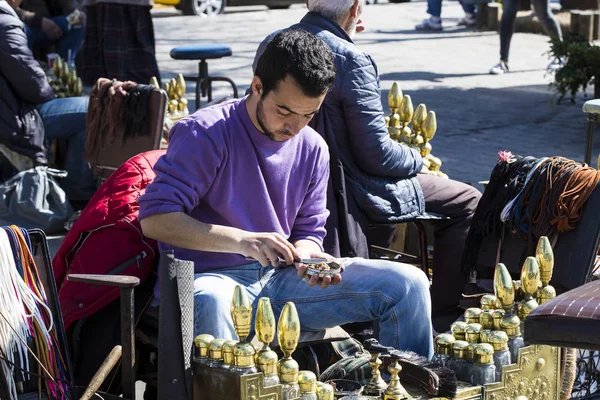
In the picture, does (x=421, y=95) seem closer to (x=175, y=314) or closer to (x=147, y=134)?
(x=147, y=134)

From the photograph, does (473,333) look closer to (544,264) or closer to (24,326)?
(544,264)

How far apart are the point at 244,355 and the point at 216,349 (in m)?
0.11

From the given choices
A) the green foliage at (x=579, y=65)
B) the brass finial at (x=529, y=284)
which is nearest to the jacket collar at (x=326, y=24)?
the brass finial at (x=529, y=284)

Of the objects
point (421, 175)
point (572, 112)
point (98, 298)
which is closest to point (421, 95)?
point (572, 112)

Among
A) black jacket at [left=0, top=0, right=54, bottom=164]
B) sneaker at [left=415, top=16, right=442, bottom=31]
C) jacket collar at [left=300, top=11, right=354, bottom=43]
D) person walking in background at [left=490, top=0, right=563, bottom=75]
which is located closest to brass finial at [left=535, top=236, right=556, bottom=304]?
jacket collar at [left=300, top=11, right=354, bottom=43]

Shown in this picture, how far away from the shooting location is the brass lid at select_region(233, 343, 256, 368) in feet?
8.34

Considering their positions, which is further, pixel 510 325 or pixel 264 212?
pixel 264 212

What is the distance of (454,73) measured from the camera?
11117mm

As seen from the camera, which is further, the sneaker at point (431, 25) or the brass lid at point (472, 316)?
the sneaker at point (431, 25)

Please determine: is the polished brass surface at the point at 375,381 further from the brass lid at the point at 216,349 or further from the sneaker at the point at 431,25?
the sneaker at the point at 431,25

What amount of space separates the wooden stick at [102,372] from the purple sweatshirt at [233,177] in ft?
1.19

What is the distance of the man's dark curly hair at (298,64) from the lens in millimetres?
2863

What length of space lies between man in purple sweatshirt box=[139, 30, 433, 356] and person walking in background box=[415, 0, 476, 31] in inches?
456

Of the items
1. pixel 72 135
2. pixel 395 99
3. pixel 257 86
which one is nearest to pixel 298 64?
pixel 257 86
